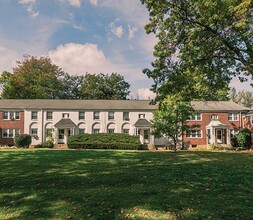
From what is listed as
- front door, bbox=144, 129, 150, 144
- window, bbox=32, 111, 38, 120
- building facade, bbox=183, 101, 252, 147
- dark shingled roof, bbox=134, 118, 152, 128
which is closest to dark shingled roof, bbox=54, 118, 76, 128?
window, bbox=32, 111, 38, 120

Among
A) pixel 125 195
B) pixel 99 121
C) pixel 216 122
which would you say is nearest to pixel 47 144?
pixel 99 121

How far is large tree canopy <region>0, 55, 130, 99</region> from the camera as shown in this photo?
5628 cm

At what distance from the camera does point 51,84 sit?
187 feet

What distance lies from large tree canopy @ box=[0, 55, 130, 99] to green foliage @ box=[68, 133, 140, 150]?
2573 centimetres

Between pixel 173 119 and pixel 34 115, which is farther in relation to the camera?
pixel 34 115

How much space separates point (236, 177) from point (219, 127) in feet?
99.3

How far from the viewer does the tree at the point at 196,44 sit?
54.6 feet

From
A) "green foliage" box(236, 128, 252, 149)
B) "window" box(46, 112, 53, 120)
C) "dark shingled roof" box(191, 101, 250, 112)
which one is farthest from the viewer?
"dark shingled roof" box(191, 101, 250, 112)

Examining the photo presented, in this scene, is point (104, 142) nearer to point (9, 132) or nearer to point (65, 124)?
point (65, 124)

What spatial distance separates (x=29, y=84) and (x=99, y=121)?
24.9 metres

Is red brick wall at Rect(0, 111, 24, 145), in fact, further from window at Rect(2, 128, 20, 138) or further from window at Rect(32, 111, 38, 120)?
window at Rect(32, 111, 38, 120)

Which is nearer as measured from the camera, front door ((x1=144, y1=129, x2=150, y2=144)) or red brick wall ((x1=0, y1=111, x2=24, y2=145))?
red brick wall ((x1=0, y1=111, x2=24, y2=145))

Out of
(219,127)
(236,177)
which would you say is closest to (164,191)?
(236,177)

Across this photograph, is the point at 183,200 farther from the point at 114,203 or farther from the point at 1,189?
the point at 1,189
